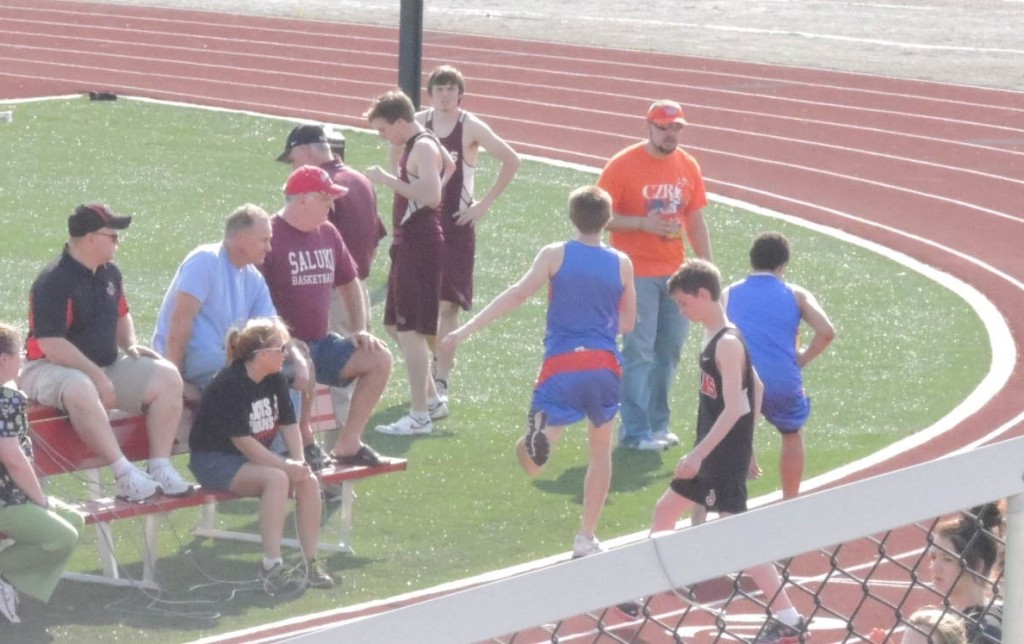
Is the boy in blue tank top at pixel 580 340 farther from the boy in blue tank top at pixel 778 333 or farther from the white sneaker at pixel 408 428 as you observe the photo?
the white sneaker at pixel 408 428

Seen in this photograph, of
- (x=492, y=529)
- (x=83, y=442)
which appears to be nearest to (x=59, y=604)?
(x=83, y=442)

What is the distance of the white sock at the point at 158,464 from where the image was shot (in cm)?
754

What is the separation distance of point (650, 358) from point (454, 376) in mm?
1916

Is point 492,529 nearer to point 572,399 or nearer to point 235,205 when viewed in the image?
point 572,399

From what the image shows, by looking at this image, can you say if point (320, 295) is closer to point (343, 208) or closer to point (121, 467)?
point (343, 208)

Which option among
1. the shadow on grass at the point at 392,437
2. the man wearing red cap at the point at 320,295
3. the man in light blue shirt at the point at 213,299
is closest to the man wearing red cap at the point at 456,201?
the shadow on grass at the point at 392,437

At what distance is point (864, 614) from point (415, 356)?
11.5 feet

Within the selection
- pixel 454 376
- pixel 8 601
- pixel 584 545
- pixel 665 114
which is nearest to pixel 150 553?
pixel 8 601

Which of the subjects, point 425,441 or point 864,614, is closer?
point 864,614

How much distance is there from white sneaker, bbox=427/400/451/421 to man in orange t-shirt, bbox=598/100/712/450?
1102 millimetres

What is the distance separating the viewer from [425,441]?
9.68m

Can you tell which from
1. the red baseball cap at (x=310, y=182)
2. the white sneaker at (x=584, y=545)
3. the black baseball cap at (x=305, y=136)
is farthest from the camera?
the black baseball cap at (x=305, y=136)

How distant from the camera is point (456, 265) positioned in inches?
412

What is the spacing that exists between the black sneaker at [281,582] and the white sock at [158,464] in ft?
1.99
